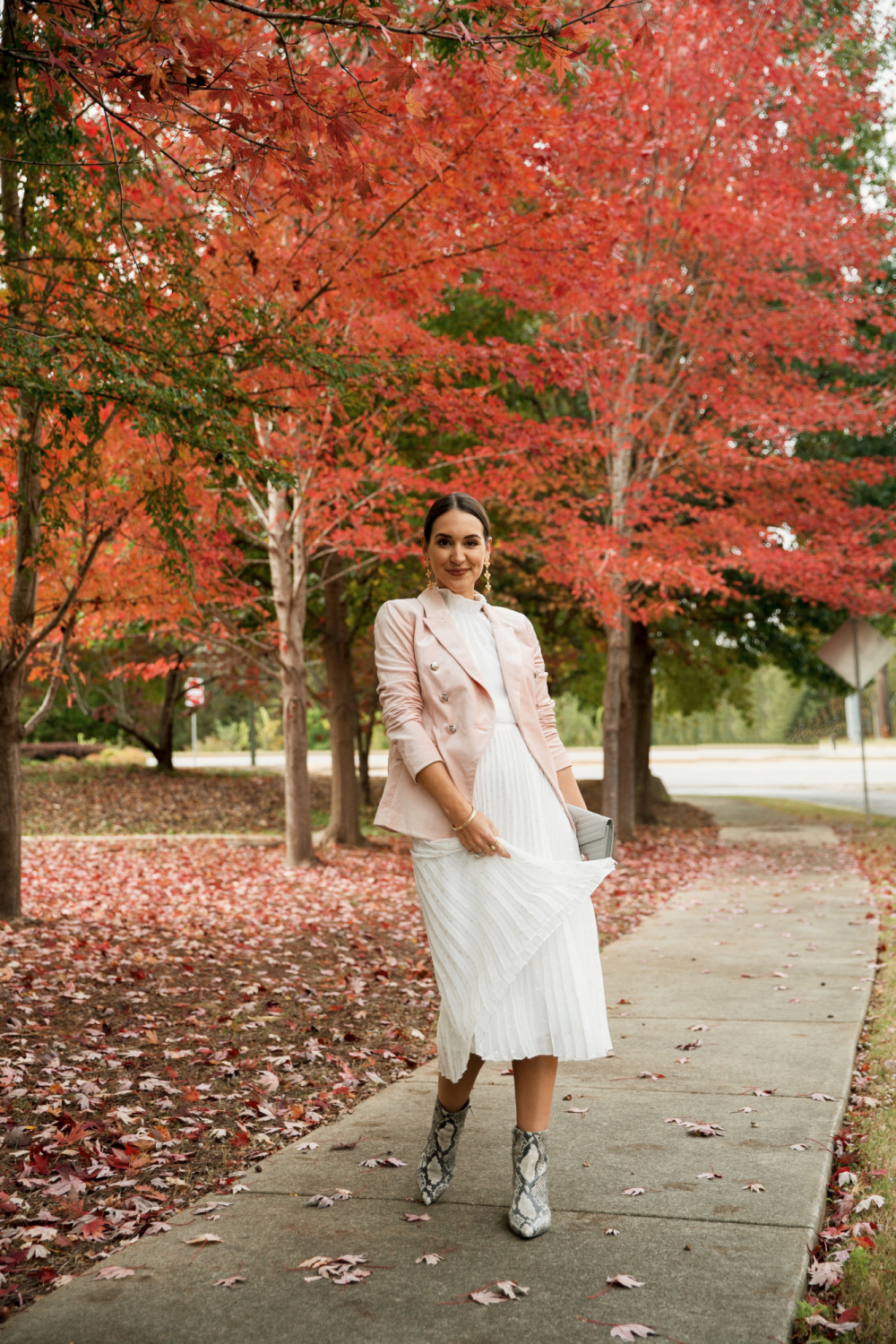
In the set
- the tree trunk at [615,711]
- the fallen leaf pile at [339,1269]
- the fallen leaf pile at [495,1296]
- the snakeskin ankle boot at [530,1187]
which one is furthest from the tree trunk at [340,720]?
the fallen leaf pile at [495,1296]

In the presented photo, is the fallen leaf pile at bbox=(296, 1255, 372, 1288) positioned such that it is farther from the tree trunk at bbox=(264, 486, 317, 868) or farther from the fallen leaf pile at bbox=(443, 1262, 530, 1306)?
the tree trunk at bbox=(264, 486, 317, 868)

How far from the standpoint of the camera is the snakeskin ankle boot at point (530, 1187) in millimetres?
3049

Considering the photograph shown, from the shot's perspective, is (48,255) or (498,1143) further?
(48,255)

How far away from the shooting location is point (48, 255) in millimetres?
6551

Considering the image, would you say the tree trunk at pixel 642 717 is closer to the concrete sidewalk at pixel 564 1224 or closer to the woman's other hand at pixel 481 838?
the concrete sidewalk at pixel 564 1224

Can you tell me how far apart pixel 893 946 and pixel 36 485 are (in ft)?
20.7

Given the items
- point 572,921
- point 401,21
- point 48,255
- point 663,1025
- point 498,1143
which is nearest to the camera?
point 572,921

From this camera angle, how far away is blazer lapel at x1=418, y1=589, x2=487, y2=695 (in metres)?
3.35

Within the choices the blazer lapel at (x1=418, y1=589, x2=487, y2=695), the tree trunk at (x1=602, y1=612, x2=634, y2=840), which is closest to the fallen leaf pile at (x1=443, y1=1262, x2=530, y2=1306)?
the blazer lapel at (x1=418, y1=589, x2=487, y2=695)

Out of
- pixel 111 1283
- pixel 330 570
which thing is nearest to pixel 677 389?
pixel 330 570

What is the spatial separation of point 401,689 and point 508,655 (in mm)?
344

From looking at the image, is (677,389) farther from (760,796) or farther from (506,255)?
(760,796)

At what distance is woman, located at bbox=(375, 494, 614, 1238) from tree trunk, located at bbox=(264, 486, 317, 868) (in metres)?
8.16

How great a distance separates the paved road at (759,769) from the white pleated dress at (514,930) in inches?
699
